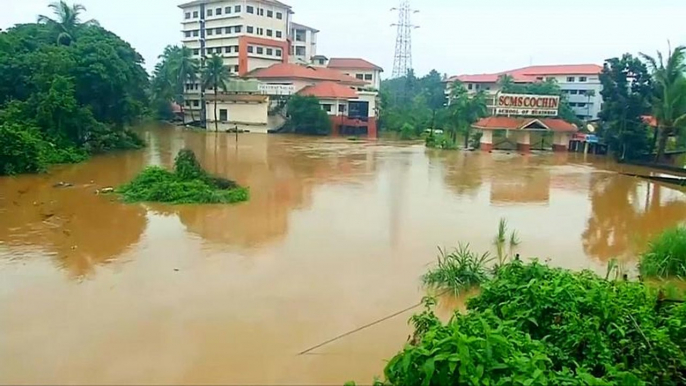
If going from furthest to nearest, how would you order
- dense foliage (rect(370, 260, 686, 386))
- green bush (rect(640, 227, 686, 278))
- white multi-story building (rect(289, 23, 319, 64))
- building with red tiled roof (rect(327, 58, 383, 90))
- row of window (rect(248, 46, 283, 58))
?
white multi-story building (rect(289, 23, 319, 64)) → building with red tiled roof (rect(327, 58, 383, 90)) → row of window (rect(248, 46, 283, 58)) → green bush (rect(640, 227, 686, 278)) → dense foliage (rect(370, 260, 686, 386))

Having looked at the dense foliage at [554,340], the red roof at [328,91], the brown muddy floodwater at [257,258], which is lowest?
the brown muddy floodwater at [257,258]

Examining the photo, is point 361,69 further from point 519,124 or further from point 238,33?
point 519,124

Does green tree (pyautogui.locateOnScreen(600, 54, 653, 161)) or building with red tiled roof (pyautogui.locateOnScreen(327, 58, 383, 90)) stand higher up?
building with red tiled roof (pyautogui.locateOnScreen(327, 58, 383, 90))

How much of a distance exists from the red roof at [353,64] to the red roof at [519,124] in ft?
68.1

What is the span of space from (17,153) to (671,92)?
22.5 meters

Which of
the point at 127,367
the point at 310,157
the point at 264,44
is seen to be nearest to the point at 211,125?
the point at 264,44

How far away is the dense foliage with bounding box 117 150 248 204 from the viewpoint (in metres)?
12.7

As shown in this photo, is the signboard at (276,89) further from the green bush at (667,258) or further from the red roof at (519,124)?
the green bush at (667,258)

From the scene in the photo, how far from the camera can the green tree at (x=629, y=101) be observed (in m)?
24.3

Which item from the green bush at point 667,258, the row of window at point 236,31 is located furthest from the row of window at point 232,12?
the green bush at point 667,258

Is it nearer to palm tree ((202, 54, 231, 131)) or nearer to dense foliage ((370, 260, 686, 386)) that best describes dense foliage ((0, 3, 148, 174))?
palm tree ((202, 54, 231, 131))

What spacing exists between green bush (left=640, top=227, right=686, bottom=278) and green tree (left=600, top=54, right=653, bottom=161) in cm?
1804

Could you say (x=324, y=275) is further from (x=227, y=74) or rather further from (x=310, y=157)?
(x=227, y=74)

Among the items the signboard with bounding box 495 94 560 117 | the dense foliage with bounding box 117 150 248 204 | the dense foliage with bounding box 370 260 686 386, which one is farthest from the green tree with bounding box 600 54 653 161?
the dense foliage with bounding box 370 260 686 386
